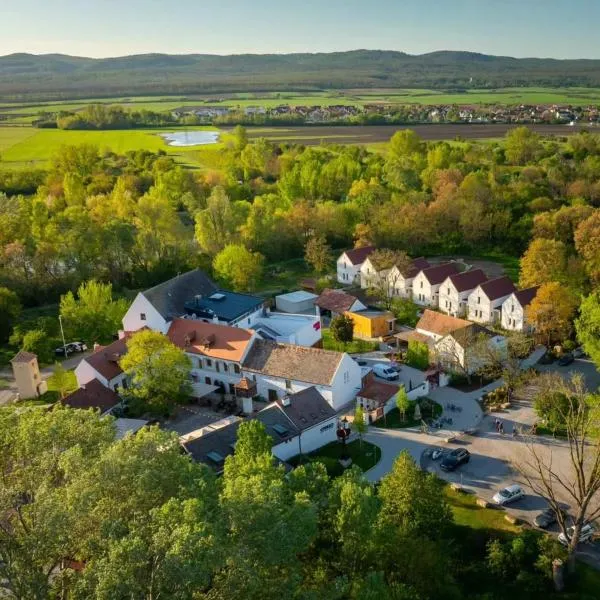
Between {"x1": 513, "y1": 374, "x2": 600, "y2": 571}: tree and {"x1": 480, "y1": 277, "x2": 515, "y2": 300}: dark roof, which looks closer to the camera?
{"x1": 513, "y1": 374, "x2": 600, "y2": 571}: tree

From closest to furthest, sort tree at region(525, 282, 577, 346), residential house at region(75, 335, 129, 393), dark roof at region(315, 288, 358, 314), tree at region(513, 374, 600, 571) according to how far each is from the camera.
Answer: tree at region(513, 374, 600, 571) → residential house at region(75, 335, 129, 393) → tree at region(525, 282, 577, 346) → dark roof at region(315, 288, 358, 314)

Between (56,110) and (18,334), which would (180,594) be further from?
(56,110)

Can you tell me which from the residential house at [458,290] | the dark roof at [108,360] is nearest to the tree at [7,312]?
the dark roof at [108,360]

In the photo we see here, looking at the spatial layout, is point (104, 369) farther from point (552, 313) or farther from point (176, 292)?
point (552, 313)

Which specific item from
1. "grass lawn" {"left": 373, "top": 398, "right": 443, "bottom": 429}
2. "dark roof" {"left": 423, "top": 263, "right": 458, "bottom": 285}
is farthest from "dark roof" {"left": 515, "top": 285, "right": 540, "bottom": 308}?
"grass lawn" {"left": 373, "top": 398, "right": 443, "bottom": 429}

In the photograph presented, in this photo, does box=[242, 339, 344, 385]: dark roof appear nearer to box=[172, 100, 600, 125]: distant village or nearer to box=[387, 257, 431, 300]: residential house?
box=[387, 257, 431, 300]: residential house
